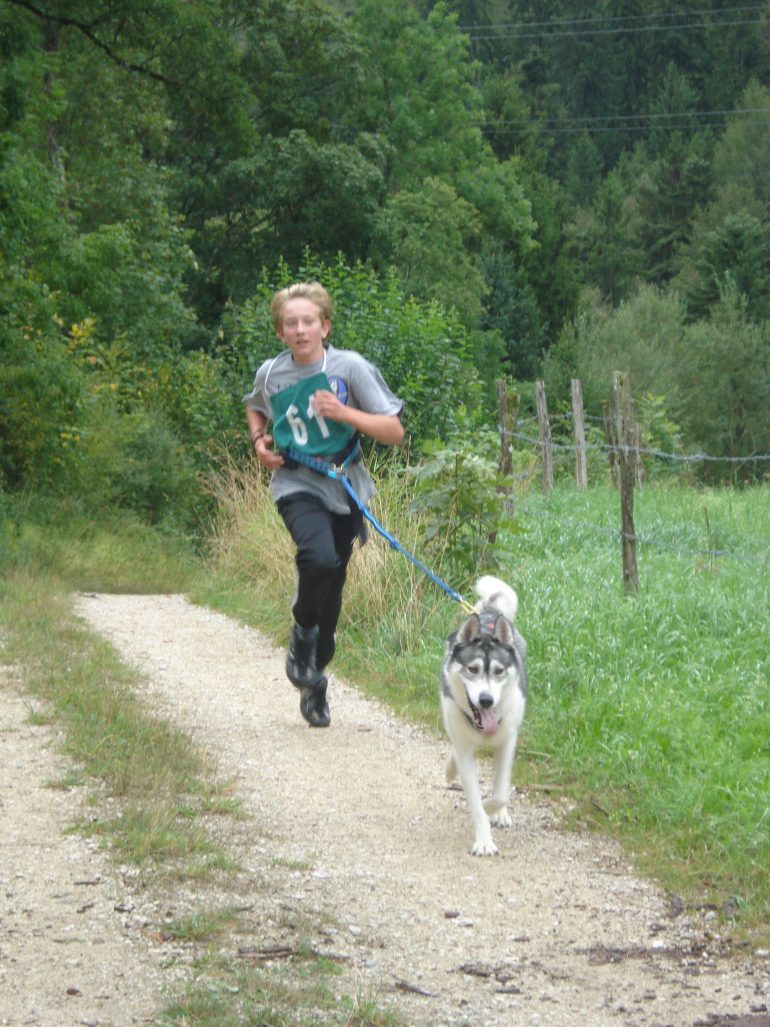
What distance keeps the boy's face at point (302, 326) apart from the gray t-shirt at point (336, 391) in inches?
3.8

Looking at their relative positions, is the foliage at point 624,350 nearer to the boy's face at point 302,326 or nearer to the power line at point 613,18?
the boy's face at point 302,326

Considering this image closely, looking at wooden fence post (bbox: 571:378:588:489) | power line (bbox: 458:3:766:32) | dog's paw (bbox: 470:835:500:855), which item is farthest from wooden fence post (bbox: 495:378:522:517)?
power line (bbox: 458:3:766:32)

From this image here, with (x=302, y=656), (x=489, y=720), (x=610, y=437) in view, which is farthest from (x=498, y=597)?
(x=610, y=437)

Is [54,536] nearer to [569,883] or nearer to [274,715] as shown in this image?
[274,715]

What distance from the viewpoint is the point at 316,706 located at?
777 centimetres

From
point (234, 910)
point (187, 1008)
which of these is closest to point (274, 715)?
point (234, 910)

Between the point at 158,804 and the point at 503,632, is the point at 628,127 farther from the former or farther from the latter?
the point at 158,804

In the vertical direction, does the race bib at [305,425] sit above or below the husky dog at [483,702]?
above

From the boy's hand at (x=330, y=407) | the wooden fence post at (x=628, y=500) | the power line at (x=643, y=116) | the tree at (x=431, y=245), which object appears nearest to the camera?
the boy's hand at (x=330, y=407)

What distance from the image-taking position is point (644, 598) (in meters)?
9.52

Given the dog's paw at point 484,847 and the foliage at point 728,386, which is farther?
the foliage at point 728,386

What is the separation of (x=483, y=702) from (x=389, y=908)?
989 millimetres

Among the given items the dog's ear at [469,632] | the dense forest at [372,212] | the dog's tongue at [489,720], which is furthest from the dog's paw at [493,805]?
the dense forest at [372,212]

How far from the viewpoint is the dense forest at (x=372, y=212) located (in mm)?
18016
